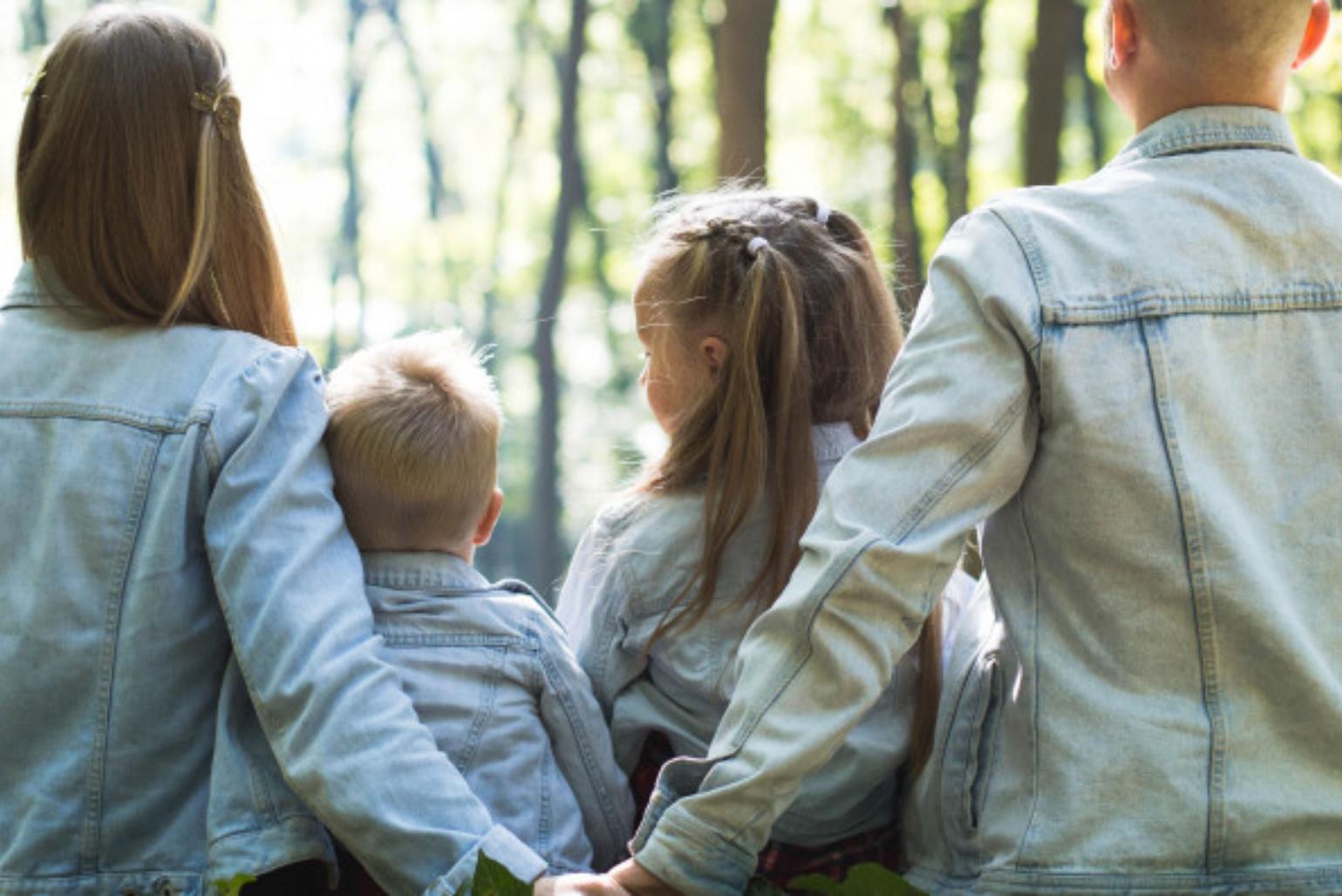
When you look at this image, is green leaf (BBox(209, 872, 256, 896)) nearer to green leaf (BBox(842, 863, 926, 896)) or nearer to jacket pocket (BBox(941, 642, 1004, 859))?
green leaf (BBox(842, 863, 926, 896))

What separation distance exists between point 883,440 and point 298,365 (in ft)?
3.66

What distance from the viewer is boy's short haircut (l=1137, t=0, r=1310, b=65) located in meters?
2.55

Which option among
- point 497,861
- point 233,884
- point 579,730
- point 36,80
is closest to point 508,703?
point 579,730

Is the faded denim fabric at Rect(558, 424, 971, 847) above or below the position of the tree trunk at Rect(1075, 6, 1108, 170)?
above

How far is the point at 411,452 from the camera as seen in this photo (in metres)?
3.04

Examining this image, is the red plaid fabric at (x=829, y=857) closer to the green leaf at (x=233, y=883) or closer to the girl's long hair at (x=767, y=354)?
the girl's long hair at (x=767, y=354)

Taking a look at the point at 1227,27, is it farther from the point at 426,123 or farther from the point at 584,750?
the point at 426,123

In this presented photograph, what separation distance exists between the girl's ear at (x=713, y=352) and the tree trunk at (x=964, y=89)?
9981 millimetres

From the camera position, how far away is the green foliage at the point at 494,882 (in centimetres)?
260

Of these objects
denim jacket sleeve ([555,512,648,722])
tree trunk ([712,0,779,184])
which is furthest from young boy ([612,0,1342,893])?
tree trunk ([712,0,779,184])

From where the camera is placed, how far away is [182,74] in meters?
2.95

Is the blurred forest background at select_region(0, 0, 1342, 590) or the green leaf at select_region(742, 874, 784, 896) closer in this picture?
the green leaf at select_region(742, 874, 784, 896)

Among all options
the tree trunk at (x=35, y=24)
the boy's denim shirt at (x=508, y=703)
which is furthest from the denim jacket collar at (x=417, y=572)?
the tree trunk at (x=35, y=24)

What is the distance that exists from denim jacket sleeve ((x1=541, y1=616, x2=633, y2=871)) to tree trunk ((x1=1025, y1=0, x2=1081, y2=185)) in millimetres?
6893
